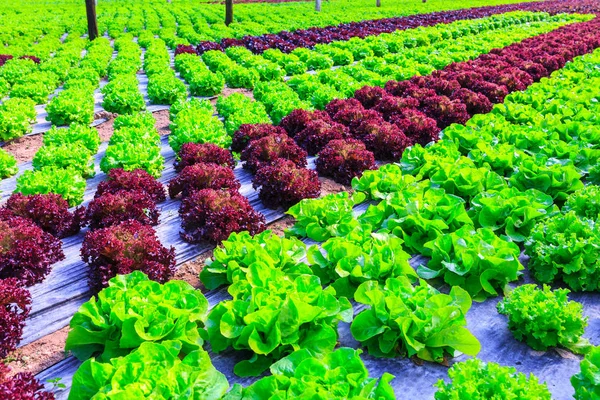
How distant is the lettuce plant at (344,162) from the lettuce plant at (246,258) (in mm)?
2799

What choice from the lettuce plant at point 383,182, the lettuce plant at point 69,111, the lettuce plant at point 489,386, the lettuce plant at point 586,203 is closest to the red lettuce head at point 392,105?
the lettuce plant at point 383,182

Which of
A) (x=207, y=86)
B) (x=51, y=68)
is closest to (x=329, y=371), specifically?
(x=207, y=86)

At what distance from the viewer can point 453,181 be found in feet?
22.4

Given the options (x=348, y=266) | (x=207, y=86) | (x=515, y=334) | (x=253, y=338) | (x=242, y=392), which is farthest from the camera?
(x=207, y=86)

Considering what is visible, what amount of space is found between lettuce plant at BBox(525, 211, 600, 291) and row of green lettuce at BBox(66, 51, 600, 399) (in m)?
0.01

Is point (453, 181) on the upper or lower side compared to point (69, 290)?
upper

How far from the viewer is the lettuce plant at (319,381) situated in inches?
128

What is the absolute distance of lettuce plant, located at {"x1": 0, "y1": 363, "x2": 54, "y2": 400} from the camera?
133 inches

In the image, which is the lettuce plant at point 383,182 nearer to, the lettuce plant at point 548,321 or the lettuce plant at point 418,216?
the lettuce plant at point 418,216

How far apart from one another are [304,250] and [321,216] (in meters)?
0.97

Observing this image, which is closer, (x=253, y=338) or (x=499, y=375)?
(x=499, y=375)

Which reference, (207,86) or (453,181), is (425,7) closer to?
(207,86)

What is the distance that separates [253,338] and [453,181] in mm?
4125

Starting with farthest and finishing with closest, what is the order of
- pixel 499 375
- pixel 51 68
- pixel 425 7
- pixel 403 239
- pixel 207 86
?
pixel 425 7
pixel 51 68
pixel 207 86
pixel 403 239
pixel 499 375
